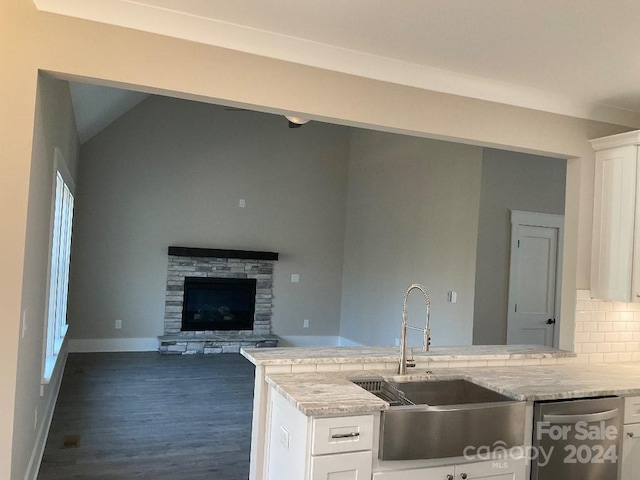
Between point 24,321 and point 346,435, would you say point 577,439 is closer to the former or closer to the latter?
point 346,435

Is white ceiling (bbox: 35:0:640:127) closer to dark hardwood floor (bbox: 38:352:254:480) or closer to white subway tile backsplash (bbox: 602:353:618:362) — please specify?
white subway tile backsplash (bbox: 602:353:618:362)

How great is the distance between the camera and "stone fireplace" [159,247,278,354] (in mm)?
7586

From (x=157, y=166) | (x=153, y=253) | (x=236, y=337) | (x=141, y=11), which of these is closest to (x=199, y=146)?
(x=157, y=166)

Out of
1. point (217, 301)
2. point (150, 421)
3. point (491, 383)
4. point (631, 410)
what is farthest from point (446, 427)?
point (217, 301)

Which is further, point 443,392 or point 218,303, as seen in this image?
point 218,303

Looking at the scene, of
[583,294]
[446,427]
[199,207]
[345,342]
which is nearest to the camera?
[446,427]

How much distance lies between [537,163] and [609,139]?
7.60ft

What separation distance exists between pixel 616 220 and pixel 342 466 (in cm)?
255

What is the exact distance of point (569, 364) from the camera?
357 cm

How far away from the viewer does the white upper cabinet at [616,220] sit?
11.1 ft

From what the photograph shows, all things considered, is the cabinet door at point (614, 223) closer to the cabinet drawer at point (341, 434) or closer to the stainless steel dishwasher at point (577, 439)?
the stainless steel dishwasher at point (577, 439)

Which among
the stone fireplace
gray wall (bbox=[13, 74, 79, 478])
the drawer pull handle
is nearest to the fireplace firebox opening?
the stone fireplace

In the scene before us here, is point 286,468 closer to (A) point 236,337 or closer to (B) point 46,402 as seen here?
(B) point 46,402

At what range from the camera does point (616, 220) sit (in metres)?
3.51
